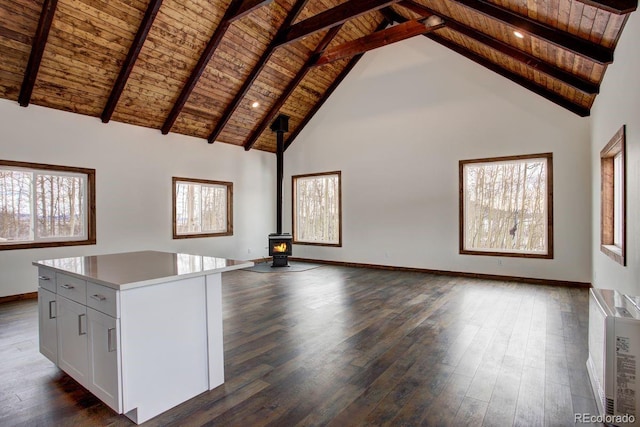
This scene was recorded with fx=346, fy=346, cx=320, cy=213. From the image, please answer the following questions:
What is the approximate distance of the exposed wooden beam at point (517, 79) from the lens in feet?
18.2

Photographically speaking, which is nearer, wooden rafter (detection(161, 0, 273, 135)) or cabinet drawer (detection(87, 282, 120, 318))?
cabinet drawer (detection(87, 282, 120, 318))

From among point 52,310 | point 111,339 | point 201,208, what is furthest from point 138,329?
point 201,208

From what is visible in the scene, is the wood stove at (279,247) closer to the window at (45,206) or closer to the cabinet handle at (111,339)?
the window at (45,206)

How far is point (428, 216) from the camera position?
6.90 m

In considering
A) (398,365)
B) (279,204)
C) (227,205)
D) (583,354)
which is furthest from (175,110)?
(583,354)

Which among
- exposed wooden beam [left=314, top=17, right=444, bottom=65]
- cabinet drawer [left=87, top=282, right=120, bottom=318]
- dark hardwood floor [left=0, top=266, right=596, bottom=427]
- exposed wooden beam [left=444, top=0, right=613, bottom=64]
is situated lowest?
dark hardwood floor [left=0, top=266, right=596, bottom=427]

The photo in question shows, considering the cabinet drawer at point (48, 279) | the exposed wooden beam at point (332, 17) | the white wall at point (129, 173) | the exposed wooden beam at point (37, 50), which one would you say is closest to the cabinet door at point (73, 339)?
the cabinet drawer at point (48, 279)

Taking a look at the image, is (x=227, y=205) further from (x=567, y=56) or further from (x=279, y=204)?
(x=567, y=56)

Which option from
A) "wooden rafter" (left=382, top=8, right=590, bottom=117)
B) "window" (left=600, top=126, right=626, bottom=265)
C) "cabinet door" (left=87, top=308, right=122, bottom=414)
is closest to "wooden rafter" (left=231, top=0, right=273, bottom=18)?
"wooden rafter" (left=382, top=8, right=590, bottom=117)

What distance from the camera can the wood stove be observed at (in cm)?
775

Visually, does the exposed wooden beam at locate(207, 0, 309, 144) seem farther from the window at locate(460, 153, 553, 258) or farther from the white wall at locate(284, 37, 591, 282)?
the window at locate(460, 153, 553, 258)

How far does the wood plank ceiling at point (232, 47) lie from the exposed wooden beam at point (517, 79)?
0.02 meters

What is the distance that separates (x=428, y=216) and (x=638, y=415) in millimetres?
5108

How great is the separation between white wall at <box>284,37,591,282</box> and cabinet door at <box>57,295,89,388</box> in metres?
5.92
